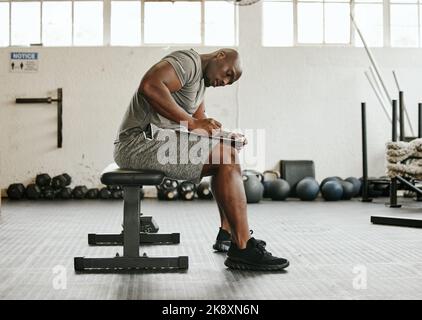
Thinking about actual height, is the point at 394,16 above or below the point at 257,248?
above

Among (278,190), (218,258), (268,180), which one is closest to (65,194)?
(268,180)


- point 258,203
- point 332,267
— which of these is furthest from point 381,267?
point 258,203

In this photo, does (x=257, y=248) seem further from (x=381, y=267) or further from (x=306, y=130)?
(x=306, y=130)

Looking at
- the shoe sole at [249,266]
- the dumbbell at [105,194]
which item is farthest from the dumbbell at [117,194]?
the shoe sole at [249,266]

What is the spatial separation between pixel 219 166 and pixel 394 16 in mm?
5512

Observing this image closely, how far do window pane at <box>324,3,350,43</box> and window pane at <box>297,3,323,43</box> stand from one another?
0.09m

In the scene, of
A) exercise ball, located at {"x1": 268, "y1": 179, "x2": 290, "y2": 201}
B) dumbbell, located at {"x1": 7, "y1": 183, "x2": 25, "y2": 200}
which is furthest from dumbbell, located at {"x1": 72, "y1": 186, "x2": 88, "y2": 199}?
exercise ball, located at {"x1": 268, "y1": 179, "x2": 290, "y2": 201}

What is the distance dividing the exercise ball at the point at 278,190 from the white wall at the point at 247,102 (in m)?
0.59

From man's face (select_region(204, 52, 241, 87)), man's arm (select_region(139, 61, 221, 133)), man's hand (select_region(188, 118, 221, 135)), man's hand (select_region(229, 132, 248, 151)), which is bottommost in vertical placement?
man's hand (select_region(229, 132, 248, 151))

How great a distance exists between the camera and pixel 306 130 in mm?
6691

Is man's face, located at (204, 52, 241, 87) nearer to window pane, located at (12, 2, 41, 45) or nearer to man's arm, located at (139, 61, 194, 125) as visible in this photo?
man's arm, located at (139, 61, 194, 125)

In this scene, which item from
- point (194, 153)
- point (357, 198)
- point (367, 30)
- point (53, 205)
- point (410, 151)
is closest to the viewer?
point (194, 153)

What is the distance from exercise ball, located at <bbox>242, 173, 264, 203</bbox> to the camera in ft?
18.7

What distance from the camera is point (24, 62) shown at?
659 cm
